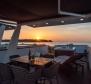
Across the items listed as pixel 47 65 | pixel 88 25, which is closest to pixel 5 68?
pixel 47 65

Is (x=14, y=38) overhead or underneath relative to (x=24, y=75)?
overhead

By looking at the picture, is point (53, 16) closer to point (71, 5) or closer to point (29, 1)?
point (71, 5)

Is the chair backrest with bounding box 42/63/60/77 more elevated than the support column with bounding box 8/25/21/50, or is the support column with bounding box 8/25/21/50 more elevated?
the support column with bounding box 8/25/21/50

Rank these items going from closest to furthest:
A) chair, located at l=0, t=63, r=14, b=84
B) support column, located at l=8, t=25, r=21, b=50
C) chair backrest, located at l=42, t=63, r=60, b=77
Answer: chair, located at l=0, t=63, r=14, b=84, chair backrest, located at l=42, t=63, r=60, b=77, support column, located at l=8, t=25, r=21, b=50

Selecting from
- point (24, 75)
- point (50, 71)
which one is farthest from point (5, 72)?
point (50, 71)

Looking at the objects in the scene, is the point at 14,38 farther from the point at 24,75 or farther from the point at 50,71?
the point at 50,71

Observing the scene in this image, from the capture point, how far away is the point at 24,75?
4125 millimetres

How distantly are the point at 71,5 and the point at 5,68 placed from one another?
2388 mm

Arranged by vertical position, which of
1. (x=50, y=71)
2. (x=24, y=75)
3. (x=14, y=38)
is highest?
(x=14, y=38)

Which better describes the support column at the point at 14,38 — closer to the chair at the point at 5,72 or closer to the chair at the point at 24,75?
the chair at the point at 24,75

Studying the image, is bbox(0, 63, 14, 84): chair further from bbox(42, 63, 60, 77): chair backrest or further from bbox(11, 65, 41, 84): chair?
bbox(42, 63, 60, 77): chair backrest

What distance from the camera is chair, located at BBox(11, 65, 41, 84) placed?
13.3 feet

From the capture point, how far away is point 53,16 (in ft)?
19.8

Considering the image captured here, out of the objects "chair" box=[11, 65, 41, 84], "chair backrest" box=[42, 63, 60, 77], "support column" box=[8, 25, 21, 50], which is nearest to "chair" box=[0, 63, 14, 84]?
"chair" box=[11, 65, 41, 84]
